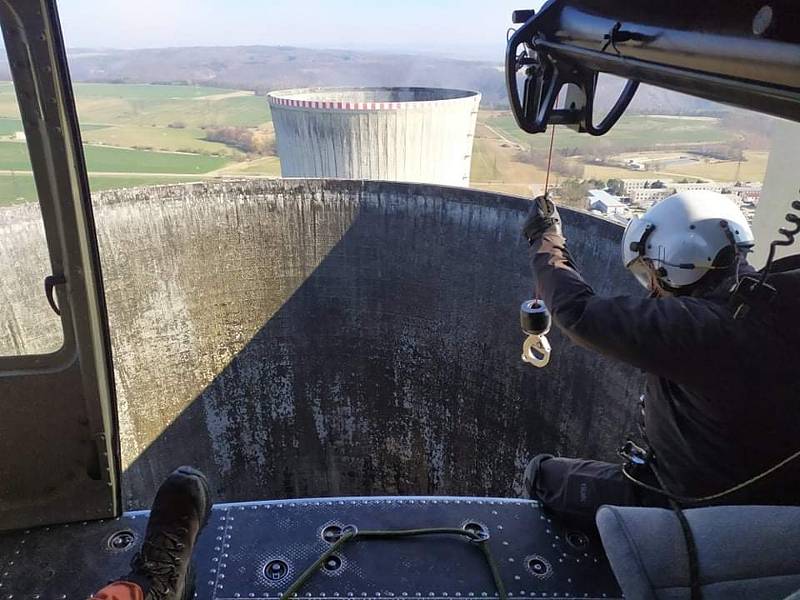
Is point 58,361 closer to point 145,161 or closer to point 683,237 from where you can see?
point 683,237

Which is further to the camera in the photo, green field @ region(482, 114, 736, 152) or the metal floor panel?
green field @ region(482, 114, 736, 152)

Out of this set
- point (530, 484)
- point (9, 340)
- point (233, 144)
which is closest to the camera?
point (530, 484)

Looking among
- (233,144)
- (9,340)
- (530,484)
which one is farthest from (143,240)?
(233,144)

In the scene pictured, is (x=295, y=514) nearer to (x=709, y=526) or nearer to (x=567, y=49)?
(x=709, y=526)

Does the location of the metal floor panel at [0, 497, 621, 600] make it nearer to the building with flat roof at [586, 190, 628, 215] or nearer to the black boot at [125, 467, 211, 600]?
the black boot at [125, 467, 211, 600]

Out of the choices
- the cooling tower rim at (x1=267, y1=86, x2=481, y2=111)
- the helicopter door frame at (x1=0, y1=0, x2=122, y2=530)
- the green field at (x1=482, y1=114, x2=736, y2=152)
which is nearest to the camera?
the helicopter door frame at (x1=0, y1=0, x2=122, y2=530)

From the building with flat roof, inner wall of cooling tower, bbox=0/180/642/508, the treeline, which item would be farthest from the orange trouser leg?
the treeline
